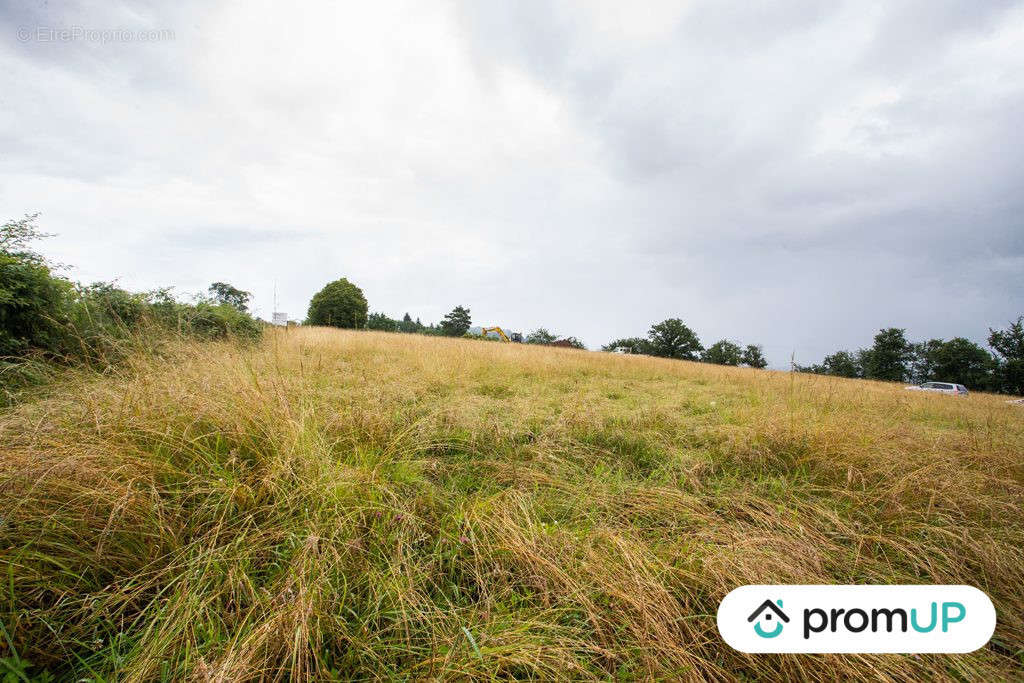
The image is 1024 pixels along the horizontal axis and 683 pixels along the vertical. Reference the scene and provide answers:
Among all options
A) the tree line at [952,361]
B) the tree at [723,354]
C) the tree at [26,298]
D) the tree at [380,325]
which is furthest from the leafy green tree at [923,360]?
the tree at [26,298]

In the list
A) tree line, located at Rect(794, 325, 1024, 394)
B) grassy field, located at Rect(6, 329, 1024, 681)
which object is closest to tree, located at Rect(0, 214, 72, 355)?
grassy field, located at Rect(6, 329, 1024, 681)

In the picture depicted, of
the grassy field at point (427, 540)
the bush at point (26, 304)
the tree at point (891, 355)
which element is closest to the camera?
the grassy field at point (427, 540)

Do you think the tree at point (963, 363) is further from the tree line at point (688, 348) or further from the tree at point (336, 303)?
the tree at point (336, 303)

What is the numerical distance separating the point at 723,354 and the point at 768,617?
63.2m

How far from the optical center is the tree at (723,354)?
179ft

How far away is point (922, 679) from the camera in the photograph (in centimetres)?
134

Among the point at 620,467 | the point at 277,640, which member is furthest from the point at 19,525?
the point at 620,467

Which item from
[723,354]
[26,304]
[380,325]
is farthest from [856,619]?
[723,354]

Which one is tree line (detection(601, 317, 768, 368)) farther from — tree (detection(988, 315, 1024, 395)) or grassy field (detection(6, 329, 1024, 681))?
grassy field (detection(6, 329, 1024, 681))

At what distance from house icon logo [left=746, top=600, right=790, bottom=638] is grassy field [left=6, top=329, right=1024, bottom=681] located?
109 millimetres

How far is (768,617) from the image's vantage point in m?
1.53

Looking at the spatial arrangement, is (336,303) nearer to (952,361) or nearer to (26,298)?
(26,298)

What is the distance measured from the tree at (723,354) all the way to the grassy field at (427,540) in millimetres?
59091

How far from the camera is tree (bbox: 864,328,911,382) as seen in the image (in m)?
39.7
